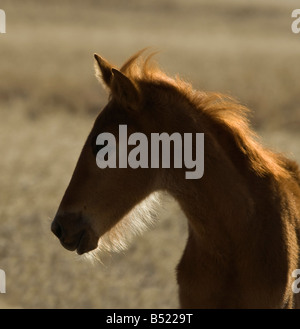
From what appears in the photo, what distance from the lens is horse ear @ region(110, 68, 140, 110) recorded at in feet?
14.1

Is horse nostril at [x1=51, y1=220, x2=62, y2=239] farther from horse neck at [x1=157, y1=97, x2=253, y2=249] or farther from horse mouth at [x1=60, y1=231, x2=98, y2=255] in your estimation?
horse neck at [x1=157, y1=97, x2=253, y2=249]

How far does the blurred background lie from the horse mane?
56cm

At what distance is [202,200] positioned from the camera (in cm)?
434

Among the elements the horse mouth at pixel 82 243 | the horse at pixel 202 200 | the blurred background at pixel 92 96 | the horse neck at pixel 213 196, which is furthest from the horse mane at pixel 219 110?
the horse mouth at pixel 82 243

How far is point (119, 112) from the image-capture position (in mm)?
4379

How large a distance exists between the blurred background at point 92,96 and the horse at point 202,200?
0.81 meters

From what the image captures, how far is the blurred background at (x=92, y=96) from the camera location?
328 inches

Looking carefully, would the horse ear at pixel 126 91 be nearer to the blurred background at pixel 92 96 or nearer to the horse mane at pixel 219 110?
the horse mane at pixel 219 110

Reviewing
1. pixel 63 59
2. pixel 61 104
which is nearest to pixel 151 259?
pixel 61 104

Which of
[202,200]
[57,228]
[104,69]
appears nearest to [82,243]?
[57,228]

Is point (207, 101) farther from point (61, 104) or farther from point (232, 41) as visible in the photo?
point (232, 41)

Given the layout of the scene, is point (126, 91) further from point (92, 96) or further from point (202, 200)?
point (92, 96)

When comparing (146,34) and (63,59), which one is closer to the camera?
(63,59)

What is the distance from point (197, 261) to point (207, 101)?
971 mm
